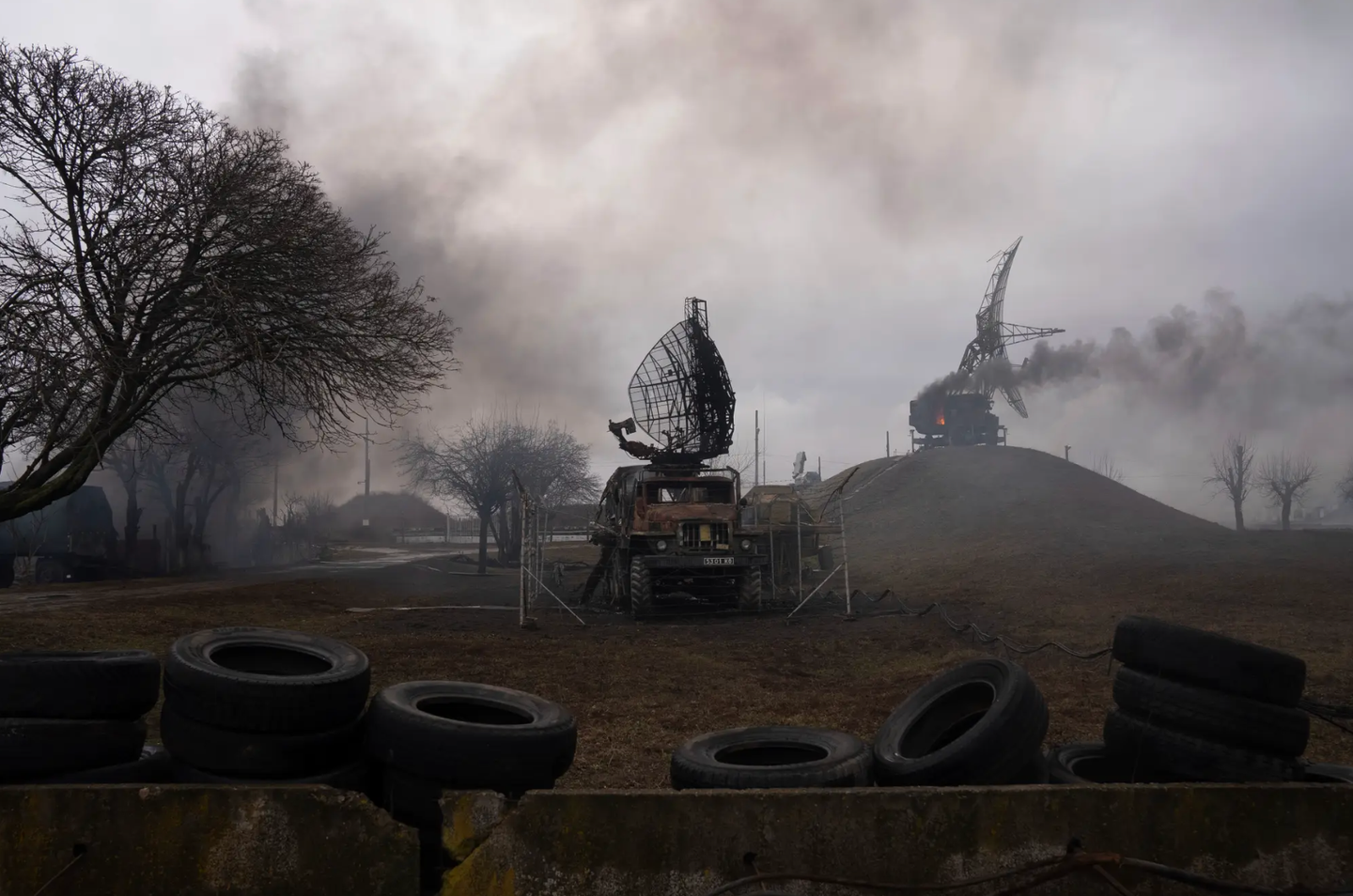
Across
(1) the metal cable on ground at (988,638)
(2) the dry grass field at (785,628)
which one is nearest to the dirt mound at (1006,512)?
(2) the dry grass field at (785,628)

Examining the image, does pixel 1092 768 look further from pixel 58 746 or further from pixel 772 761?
pixel 58 746

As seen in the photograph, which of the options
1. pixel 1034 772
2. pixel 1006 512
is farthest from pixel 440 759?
pixel 1006 512

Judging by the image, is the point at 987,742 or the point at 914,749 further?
the point at 914,749

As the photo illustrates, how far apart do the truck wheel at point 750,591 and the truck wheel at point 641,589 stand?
1.85 meters

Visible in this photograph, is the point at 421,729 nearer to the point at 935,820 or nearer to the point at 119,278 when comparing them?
A: the point at 935,820

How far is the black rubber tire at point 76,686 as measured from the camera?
3660mm

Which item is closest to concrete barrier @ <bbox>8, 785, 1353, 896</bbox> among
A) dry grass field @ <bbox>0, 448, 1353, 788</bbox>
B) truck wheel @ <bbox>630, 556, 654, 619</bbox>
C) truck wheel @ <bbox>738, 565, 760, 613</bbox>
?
dry grass field @ <bbox>0, 448, 1353, 788</bbox>

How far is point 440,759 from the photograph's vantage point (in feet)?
12.1

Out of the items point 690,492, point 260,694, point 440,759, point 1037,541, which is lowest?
point 1037,541

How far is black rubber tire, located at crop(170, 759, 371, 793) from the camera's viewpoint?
375cm

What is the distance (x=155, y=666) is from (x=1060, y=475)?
159 feet

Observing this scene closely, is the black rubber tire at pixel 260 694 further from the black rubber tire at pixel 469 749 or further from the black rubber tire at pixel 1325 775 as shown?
the black rubber tire at pixel 1325 775

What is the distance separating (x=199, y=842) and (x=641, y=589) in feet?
42.3

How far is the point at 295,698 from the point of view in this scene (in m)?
3.81
